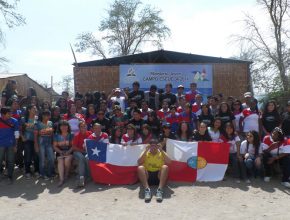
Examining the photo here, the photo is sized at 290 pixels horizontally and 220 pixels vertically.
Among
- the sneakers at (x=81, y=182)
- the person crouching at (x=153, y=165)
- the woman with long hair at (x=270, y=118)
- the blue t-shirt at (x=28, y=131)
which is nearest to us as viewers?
the person crouching at (x=153, y=165)

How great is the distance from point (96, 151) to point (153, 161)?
148 centimetres

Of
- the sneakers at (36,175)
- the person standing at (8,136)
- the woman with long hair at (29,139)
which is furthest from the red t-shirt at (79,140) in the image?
the person standing at (8,136)

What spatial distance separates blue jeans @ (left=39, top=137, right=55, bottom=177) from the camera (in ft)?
30.7

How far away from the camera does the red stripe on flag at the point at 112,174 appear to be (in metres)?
8.93

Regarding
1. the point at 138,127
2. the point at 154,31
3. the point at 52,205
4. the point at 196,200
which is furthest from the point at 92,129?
the point at 154,31

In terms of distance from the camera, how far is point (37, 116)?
972cm

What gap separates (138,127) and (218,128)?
1.99 metres

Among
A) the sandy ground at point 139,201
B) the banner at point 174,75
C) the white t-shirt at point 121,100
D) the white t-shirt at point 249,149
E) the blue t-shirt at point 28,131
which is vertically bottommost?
the sandy ground at point 139,201

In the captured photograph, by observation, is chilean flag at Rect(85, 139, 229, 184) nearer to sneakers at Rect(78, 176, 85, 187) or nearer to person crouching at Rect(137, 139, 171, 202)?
sneakers at Rect(78, 176, 85, 187)

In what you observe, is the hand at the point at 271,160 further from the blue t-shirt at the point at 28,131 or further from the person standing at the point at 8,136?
the person standing at the point at 8,136

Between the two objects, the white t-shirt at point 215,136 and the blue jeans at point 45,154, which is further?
the white t-shirt at point 215,136

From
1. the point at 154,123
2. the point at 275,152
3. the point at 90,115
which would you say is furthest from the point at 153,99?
the point at 275,152

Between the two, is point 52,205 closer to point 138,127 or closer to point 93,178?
point 93,178

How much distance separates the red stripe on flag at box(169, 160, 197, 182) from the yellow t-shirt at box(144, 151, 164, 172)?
2.25 ft
